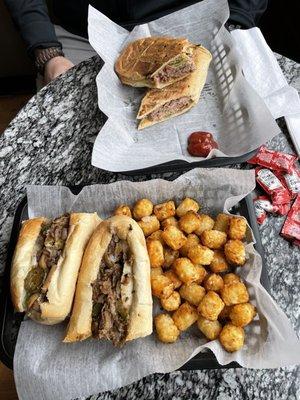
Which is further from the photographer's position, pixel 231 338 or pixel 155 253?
pixel 155 253

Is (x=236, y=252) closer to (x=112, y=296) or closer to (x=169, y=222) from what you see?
(x=169, y=222)

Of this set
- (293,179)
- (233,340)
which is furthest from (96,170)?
(233,340)

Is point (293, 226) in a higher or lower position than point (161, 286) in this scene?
lower

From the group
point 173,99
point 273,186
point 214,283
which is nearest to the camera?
point 214,283

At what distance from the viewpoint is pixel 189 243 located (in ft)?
4.45

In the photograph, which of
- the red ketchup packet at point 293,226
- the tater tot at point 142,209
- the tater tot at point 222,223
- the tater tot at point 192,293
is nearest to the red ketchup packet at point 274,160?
the red ketchup packet at point 293,226

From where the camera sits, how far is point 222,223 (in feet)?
4.50

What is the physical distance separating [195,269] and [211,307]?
0.42 ft

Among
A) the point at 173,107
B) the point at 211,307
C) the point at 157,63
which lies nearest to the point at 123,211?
the point at 211,307

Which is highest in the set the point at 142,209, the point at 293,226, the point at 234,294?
the point at 142,209

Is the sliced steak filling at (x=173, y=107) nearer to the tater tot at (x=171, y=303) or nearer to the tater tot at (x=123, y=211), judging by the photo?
the tater tot at (x=123, y=211)

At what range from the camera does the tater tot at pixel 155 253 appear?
4.28 ft

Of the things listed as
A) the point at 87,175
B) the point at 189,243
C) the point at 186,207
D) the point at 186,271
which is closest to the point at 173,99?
the point at 87,175

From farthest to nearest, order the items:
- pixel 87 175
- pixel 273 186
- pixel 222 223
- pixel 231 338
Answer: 1. pixel 87 175
2. pixel 273 186
3. pixel 222 223
4. pixel 231 338
